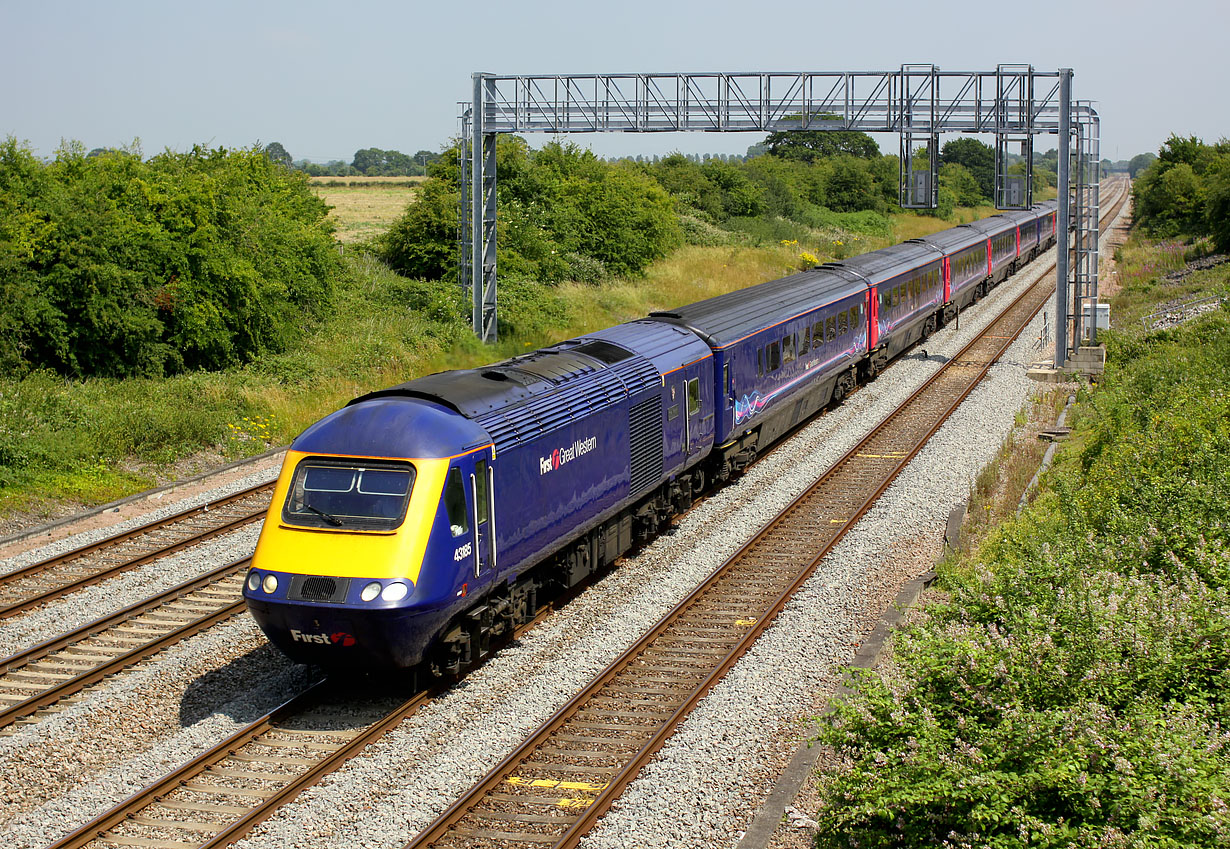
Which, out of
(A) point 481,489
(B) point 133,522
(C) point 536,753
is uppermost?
(A) point 481,489

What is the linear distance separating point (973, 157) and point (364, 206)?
72821 millimetres

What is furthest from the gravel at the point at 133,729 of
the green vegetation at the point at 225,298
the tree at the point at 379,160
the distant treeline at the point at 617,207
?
the tree at the point at 379,160

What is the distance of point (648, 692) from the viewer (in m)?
11.6

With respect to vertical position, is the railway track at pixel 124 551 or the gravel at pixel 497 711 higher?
the railway track at pixel 124 551

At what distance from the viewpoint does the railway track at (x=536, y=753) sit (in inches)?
350

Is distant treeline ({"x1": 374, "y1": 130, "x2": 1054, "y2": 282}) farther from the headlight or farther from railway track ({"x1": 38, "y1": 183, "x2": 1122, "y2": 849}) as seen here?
the headlight

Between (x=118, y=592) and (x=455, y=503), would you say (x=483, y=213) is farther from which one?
(x=455, y=503)

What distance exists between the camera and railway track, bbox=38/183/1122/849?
350 inches

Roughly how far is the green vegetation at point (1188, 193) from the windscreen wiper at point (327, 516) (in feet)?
157

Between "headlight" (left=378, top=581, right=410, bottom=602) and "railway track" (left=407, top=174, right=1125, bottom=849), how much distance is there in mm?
1763

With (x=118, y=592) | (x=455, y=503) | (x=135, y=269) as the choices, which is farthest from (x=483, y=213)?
(x=455, y=503)

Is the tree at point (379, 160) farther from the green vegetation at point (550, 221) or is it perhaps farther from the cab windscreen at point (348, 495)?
the cab windscreen at point (348, 495)

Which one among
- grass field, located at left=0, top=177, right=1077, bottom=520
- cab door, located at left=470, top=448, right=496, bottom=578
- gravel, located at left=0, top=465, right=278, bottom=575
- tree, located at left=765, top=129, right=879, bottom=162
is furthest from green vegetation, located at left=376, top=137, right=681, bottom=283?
tree, located at left=765, top=129, right=879, bottom=162

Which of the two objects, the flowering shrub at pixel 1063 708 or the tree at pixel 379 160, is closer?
the flowering shrub at pixel 1063 708
